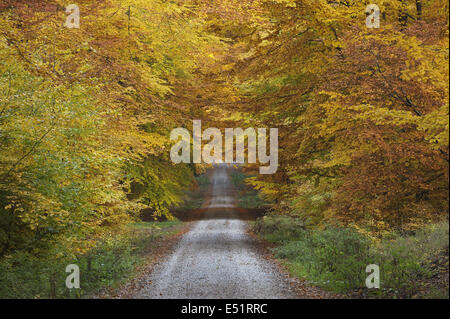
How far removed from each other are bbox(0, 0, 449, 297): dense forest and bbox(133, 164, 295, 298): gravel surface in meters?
2.02

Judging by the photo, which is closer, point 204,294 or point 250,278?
point 204,294

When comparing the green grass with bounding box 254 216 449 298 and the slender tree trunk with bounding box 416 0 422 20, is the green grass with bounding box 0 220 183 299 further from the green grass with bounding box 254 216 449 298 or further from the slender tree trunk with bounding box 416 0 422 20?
the slender tree trunk with bounding box 416 0 422 20

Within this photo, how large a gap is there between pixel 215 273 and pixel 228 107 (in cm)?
604

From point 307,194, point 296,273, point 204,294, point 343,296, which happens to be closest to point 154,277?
point 204,294

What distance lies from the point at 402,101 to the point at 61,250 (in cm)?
791

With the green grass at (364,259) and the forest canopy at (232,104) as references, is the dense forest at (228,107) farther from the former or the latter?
the green grass at (364,259)

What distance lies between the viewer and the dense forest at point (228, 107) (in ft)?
26.3

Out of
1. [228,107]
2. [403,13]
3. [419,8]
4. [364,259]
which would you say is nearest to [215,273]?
[364,259]

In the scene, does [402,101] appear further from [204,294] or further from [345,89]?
[204,294]

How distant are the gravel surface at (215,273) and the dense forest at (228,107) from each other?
202cm

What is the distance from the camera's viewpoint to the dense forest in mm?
8008

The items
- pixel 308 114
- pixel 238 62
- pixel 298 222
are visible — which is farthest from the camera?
pixel 298 222

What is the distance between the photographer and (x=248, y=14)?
13.4 meters

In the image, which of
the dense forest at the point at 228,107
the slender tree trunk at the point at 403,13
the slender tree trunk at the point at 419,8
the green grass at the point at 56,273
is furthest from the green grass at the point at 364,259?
the slender tree trunk at the point at 419,8
